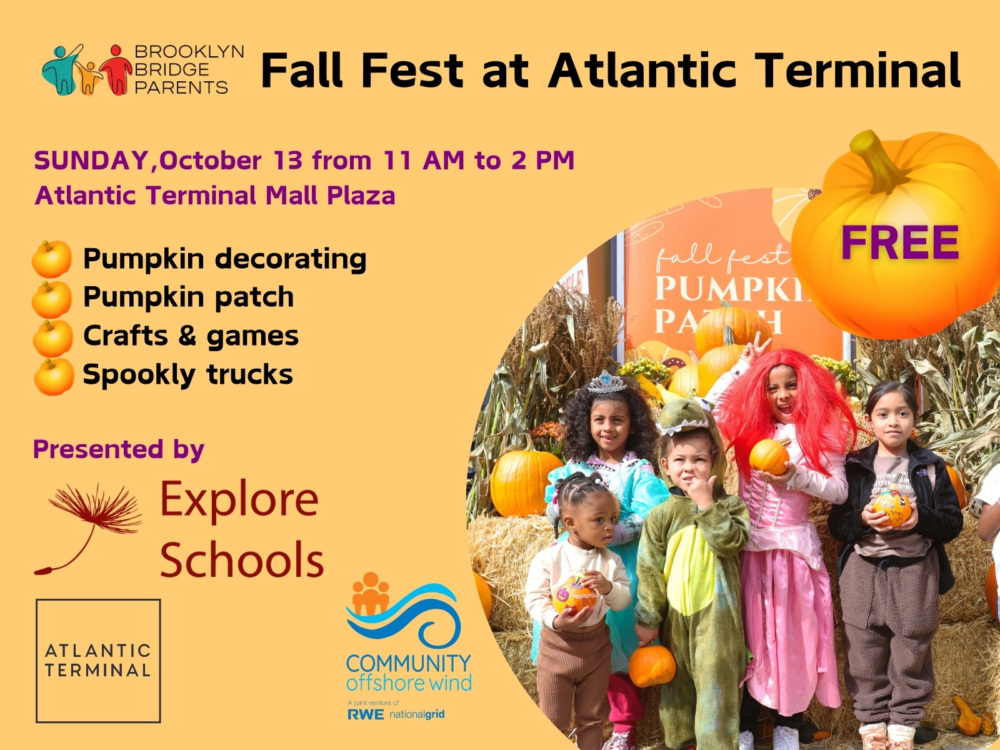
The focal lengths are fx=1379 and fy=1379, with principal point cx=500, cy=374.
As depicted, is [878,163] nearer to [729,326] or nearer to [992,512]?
[729,326]

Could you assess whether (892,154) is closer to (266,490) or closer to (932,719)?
(932,719)

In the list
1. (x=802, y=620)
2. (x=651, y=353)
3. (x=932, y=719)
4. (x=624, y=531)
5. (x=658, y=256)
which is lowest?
(x=932, y=719)

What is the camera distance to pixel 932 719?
707 cm

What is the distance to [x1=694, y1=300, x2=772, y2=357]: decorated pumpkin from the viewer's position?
787 cm

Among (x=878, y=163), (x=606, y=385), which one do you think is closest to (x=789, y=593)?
(x=606, y=385)

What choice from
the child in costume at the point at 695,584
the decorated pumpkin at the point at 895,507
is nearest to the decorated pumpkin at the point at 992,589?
the decorated pumpkin at the point at 895,507

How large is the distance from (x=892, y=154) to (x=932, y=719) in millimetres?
2882

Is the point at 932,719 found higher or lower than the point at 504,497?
lower

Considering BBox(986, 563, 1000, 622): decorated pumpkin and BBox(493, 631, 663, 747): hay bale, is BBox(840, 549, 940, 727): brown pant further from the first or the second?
BBox(493, 631, 663, 747): hay bale

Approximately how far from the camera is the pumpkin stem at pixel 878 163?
669 cm

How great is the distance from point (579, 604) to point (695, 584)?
1.91 ft

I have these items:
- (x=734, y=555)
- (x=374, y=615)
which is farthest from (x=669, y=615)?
(x=374, y=615)

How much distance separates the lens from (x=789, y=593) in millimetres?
6766

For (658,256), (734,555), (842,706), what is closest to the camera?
(734,555)
